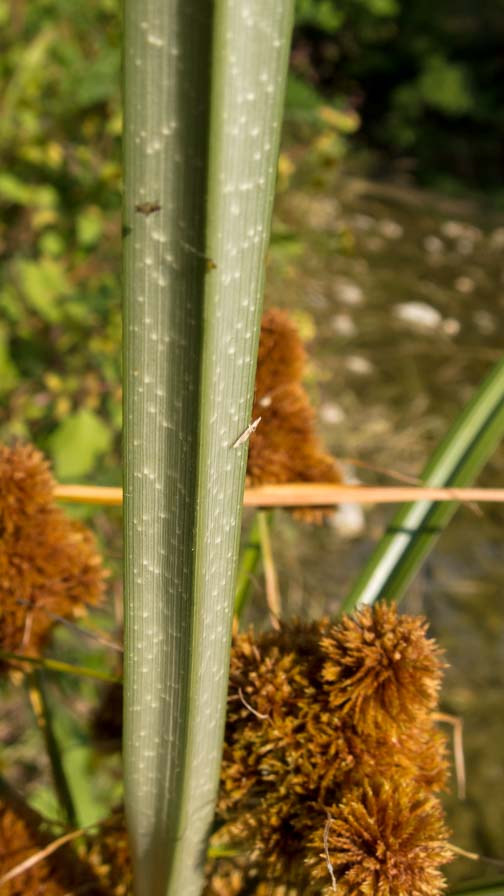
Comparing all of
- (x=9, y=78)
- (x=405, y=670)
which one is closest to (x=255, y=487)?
(x=405, y=670)

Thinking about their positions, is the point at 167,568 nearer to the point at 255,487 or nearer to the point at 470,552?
the point at 255,487

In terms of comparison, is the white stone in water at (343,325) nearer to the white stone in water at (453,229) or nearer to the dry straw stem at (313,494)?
the white stone in water at (453,229)

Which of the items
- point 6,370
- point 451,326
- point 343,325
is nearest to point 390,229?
point 451,326

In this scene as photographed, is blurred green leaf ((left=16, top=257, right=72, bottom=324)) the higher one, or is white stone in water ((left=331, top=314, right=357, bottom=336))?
white stone in water ((left=331, top=314, right=357, bottom=336))

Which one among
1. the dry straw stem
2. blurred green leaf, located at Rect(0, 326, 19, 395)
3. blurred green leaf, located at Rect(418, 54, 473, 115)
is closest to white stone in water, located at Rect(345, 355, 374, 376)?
blurred green leaf, located at Rect(0, 326, 19, 395)

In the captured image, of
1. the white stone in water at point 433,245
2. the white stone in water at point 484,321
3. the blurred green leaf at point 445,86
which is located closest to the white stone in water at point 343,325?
the white stone in water at point 484,321

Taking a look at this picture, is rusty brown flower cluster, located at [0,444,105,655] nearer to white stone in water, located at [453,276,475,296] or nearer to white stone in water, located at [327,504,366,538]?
white stone in water, located at [327,504,366,538]

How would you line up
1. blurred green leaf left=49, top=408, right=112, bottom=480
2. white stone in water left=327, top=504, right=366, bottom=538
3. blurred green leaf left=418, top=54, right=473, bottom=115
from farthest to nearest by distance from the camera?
blurred green leaf left=418, top=54, right=473, bottom=115 < white stone in water left=327, top=504, right=366, bottom=538 < blurred green leaf left=49, top=408, right=112, bottom=480
